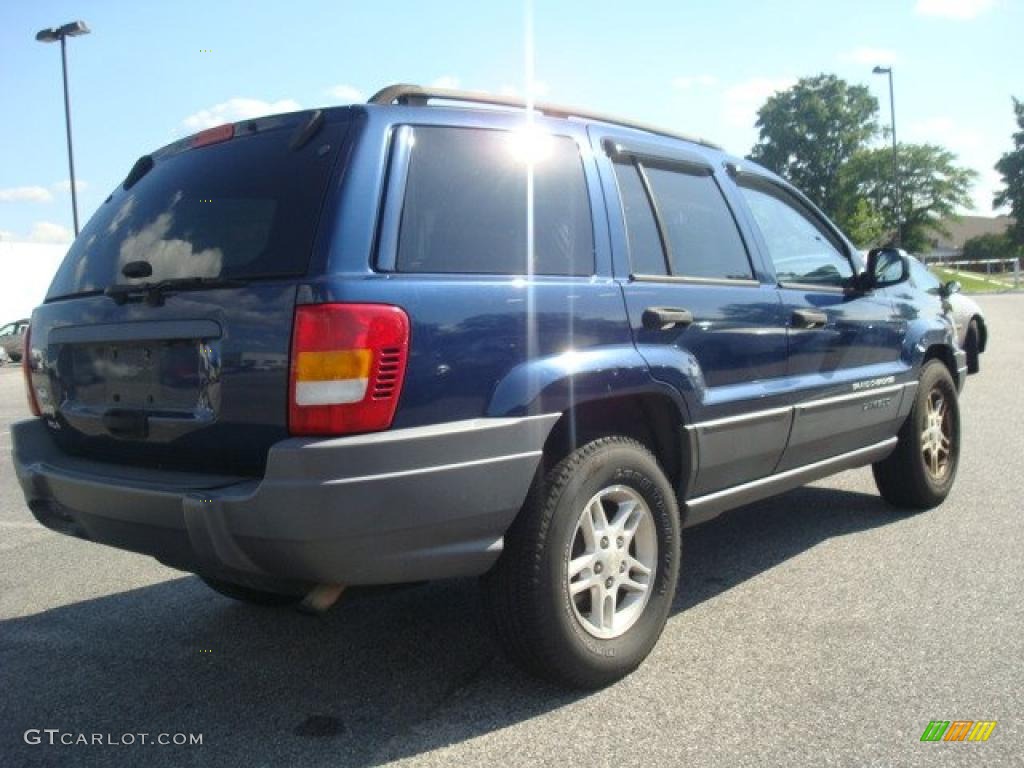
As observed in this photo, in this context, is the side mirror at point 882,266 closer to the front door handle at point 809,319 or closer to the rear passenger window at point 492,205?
the front door handle at point 809,319

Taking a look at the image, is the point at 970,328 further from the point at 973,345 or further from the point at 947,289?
the point at 947,289

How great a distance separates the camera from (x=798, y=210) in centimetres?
455

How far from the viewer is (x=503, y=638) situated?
287 centimetres

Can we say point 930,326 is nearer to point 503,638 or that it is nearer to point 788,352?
point 788,352

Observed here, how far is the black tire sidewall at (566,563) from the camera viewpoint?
2816mm

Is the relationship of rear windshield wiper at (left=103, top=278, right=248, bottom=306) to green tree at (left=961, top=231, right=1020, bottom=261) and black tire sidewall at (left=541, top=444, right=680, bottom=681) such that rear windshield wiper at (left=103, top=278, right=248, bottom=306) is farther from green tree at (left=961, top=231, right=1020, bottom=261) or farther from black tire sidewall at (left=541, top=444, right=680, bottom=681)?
green tree at (left=961, top=231, right=1020, bottom=261)

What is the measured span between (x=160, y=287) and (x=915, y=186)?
218 ft

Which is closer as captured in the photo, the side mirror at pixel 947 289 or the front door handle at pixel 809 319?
the front door handle at pixel 809 319

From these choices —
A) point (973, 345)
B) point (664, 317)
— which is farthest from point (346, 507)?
point (973, 345)

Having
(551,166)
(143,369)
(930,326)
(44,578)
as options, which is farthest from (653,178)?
(44,578)

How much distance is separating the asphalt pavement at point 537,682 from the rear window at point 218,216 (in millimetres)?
1076

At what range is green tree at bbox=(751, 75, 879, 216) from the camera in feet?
234

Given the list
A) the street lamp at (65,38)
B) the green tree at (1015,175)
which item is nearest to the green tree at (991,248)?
the green tree at (1015,175)

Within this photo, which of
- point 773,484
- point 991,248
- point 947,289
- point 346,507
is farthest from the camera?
point 991,248
